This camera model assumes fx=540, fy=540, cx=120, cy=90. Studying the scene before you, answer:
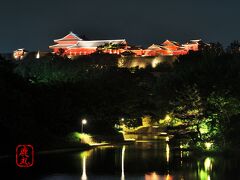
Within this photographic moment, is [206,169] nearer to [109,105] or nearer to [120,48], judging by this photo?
[109,105]

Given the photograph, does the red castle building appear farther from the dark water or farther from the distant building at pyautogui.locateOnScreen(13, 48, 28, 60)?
the dark water

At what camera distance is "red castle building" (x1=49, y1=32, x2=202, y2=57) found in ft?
348

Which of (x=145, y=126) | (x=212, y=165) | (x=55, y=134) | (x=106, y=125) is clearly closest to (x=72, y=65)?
(x=145, y=126)

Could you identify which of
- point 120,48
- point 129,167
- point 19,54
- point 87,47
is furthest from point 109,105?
point 19,54

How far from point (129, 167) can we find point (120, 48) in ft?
270

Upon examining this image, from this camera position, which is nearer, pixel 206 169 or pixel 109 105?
pixel 206 169

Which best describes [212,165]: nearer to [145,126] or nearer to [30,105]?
[30,105]

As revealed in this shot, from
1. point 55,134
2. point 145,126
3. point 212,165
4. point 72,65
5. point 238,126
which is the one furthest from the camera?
point 72,65

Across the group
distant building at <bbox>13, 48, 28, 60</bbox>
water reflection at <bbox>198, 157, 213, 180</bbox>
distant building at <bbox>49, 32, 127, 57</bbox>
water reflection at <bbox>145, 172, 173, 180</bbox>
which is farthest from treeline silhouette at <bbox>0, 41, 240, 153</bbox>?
distant building at <bbox>13, 48, 28, 60</bbox>

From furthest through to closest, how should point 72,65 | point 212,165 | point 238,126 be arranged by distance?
1. point 72,65
2. point 238,126
3. point 212,165

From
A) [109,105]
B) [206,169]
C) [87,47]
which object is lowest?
[206,169]

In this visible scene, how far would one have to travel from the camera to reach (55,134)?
37656mm

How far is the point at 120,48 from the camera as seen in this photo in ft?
347

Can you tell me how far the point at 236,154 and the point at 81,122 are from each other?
636 inches
